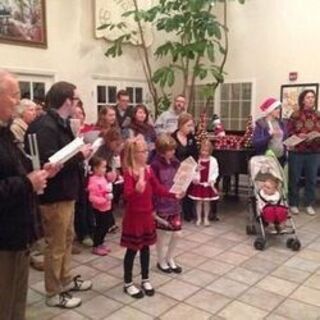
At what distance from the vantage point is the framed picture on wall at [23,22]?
4.91 meters

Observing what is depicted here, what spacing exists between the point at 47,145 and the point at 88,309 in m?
1.12

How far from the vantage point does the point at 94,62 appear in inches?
240

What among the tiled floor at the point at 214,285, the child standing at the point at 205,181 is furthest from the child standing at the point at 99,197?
the child standing at the point at 205,181

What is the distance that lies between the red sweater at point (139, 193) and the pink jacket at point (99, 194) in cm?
86

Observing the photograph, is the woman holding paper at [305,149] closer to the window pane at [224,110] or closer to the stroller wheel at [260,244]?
the stroller wheel at [260,244]

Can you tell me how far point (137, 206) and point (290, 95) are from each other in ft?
14.4

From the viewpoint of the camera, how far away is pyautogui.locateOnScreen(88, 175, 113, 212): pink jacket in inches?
139

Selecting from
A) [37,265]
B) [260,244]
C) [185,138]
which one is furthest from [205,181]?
[37,265]

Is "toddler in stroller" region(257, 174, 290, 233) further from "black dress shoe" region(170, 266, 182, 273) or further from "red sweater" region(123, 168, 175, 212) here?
"red sweater" region(123, 168, 175, 212)

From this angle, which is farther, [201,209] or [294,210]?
[294,210]

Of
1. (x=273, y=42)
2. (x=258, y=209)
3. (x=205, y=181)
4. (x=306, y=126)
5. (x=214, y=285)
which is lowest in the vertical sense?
(x=214, y=285)

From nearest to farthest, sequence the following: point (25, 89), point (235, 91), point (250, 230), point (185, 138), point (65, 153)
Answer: point (65, 153), point (250, 230), point (185, 138), point (25, 89), point (235, 91)

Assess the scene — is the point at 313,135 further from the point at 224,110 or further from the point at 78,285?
the point at 78,285

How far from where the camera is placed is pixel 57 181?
93.8 inches
